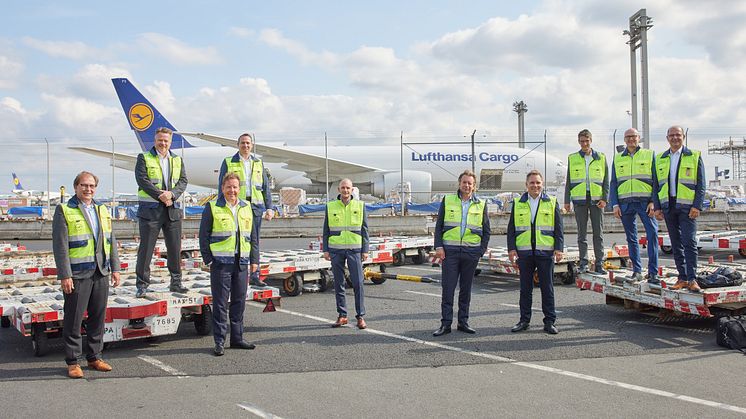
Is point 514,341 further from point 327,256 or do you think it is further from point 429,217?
point 429,217

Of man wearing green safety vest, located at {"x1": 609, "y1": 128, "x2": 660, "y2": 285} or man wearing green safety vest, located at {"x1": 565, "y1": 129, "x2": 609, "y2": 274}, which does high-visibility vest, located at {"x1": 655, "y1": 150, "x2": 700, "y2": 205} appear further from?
man wearing green safety vest, located at {"x1": 565, "y1": 129, "x2": 609, "y2": 274}

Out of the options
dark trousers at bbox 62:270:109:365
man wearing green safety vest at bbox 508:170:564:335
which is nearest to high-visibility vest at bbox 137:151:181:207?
dark trousers at bbox 62:270:109:365

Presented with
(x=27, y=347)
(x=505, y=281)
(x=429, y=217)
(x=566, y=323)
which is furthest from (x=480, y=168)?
(x=27, y=347)

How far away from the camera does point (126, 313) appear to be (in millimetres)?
5676

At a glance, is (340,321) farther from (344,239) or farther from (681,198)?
(681,198)

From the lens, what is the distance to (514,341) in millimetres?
6227

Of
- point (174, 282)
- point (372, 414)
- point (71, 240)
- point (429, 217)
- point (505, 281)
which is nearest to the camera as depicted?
point (372, 414)

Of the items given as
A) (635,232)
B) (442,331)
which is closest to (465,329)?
(442,331)

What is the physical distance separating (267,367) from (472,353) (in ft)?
6.39

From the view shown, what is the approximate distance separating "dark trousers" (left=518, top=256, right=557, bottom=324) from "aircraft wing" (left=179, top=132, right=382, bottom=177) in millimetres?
19900

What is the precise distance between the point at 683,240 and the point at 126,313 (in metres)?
6.00

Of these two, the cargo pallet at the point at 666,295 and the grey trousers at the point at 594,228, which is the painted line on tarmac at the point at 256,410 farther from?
the grey trousers at the point at 594,228

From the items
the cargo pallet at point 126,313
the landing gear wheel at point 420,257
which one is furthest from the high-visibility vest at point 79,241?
the landing gear wheel at point 420,257

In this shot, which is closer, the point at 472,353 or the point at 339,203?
the point at 472,353
